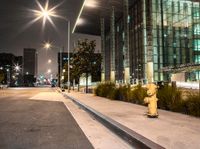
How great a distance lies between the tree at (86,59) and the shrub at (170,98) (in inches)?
1072

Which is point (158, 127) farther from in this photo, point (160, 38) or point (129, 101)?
point (160, 38)

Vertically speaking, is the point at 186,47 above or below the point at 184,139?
above

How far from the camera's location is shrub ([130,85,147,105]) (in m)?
18.5

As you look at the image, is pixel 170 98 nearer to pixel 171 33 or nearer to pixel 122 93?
pixel 122 93

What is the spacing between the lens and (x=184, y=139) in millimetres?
7496

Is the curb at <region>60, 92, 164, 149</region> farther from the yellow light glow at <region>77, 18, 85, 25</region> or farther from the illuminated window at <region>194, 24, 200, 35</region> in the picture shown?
the yellow light glow at <region>77, 18, 85, 25</region>

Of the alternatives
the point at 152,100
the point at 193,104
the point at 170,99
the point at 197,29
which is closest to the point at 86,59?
the point at 197,29

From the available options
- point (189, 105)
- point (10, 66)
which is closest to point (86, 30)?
point (189, 105)

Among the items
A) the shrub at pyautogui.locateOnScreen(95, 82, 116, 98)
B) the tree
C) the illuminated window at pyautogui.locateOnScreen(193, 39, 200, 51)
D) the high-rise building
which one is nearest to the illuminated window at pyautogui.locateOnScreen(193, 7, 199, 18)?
the high-rise building

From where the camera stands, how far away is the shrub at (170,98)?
46.5ft

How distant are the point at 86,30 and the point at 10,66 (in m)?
92.1

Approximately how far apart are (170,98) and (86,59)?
28810 mm

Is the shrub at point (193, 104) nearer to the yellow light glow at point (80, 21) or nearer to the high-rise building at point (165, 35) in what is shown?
the high-rise building at point (165, 35)

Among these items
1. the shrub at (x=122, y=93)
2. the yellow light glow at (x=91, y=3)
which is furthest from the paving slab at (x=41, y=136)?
the yellow light glow at (x=91, y=3)
